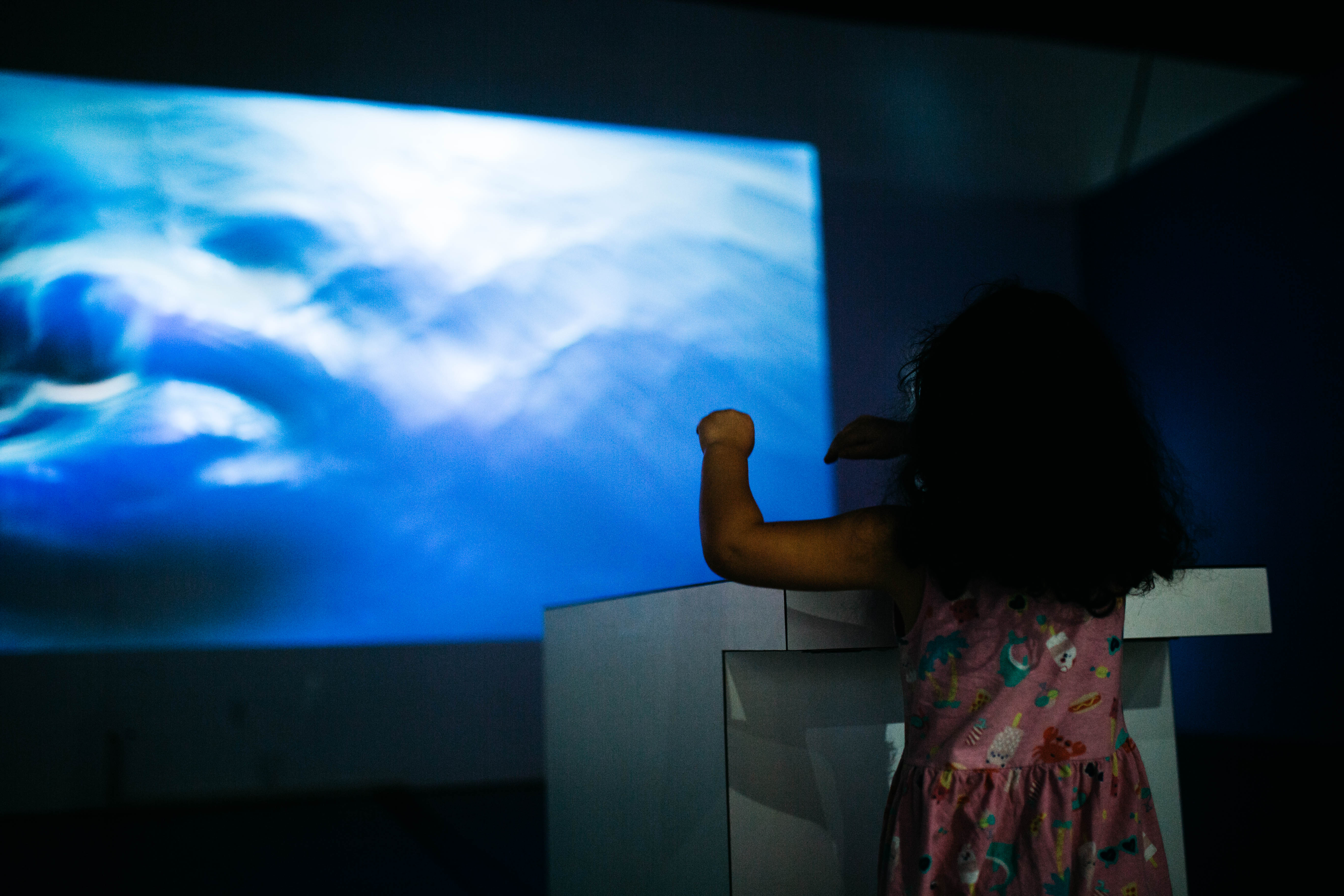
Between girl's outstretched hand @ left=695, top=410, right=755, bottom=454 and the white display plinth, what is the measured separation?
6.0 inches

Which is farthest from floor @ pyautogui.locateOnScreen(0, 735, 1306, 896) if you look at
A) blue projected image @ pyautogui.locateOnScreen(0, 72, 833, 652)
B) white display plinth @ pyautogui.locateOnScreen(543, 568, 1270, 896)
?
white display plinth @ pyautogui.locateOnScreen(543, 568, 1270, 896)

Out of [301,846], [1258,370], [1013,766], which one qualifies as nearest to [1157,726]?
[1013,766]

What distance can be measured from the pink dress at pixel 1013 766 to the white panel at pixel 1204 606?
0.99ft

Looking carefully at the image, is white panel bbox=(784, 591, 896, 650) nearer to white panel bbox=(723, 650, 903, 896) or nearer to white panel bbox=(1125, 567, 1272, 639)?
white panel bbox=(723, 650, 903, 896)

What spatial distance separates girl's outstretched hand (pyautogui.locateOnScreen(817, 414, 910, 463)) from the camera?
34.1 inches

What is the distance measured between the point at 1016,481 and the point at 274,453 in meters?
2.92

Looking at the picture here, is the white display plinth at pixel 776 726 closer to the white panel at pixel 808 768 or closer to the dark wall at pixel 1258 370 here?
the white panel at pixel 808 768

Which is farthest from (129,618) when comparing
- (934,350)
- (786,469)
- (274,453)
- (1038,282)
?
(1038,282)

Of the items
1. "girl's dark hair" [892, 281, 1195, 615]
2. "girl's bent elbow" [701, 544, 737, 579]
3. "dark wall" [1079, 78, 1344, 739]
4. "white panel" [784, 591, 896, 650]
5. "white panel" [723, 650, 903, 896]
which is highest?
"dark wall" [1079, 78, 1344, 739]

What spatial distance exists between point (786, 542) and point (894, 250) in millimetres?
3472

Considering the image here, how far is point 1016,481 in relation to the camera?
2.43 feet

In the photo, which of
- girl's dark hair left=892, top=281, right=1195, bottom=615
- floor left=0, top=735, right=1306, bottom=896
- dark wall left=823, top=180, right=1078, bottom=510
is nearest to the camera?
girl's dark hair left=892, top=281, right=1195, bottom=615

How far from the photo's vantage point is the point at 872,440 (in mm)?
884

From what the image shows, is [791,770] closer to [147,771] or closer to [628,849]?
[628,849]
